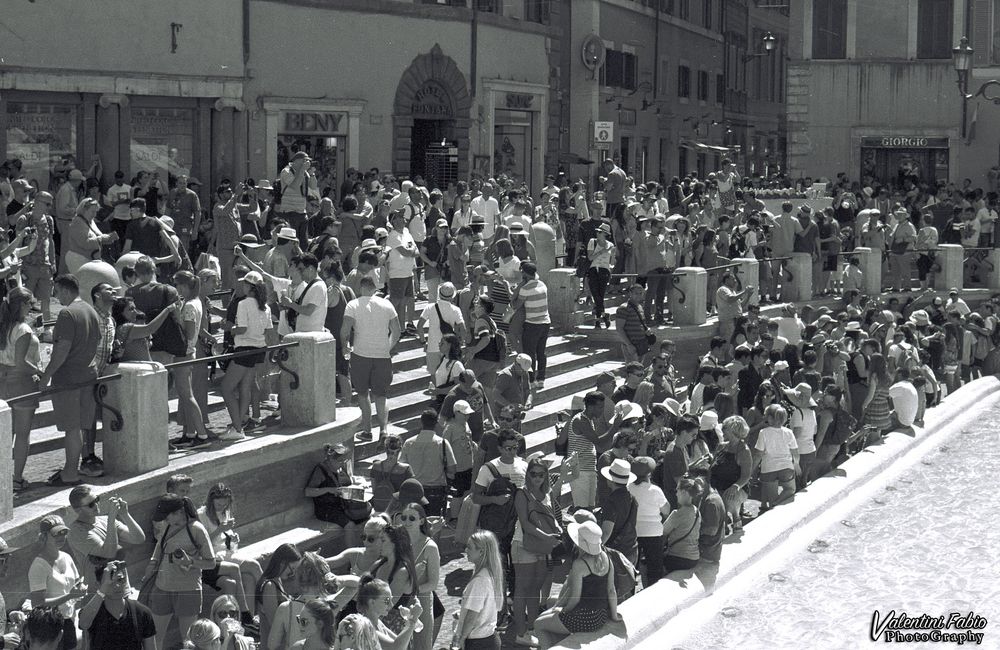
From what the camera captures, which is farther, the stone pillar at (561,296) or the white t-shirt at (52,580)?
the stone pillar at (561,296)

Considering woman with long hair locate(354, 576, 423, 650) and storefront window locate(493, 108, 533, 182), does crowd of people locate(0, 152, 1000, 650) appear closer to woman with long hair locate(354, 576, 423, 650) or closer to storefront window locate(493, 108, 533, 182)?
woman with long hair locate(354, 576, 423, 650)

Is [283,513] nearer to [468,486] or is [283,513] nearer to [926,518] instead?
[468,486]

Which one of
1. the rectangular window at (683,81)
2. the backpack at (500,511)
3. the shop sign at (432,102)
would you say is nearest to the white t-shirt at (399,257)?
the backpack at (500,511)

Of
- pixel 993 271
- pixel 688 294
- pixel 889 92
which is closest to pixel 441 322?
pixel 688 294

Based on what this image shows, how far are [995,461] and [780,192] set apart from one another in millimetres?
13276

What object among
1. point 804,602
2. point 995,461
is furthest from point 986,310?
point 804,602

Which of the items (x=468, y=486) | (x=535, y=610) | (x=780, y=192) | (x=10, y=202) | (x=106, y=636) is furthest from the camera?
(x=780, y=192)

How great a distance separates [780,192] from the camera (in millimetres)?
32375

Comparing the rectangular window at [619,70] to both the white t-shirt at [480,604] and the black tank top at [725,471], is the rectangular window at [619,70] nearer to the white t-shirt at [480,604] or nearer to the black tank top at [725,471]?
the black tank top at [725,471]

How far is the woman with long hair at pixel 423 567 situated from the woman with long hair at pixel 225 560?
1.12 metres

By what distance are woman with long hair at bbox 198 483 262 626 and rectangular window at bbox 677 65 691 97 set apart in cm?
3711

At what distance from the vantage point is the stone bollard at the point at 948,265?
95.8 ft

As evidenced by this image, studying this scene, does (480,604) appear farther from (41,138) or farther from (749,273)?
(41,138)

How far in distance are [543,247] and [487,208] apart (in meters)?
0.95
